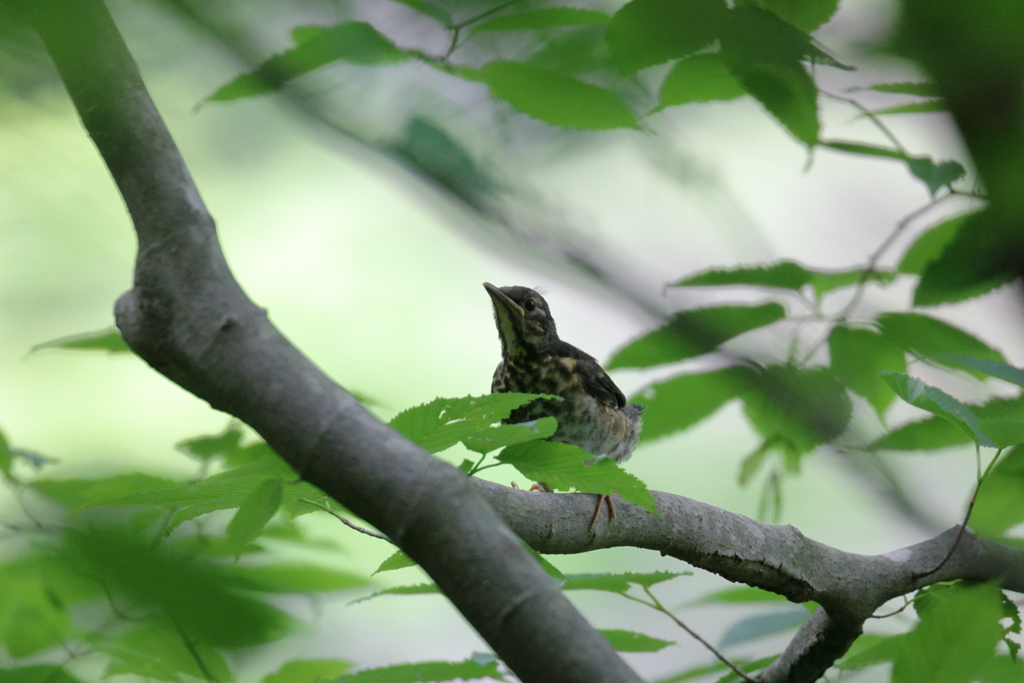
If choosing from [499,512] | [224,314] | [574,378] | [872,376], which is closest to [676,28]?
[224,314]

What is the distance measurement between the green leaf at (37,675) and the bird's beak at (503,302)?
84.7 inches

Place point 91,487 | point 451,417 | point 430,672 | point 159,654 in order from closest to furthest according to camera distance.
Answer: point 159,654
point 91,487
point 451,417
point 430,672

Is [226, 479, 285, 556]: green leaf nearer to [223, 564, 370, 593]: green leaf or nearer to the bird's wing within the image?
[223, 564, 370, 593]: green leaf

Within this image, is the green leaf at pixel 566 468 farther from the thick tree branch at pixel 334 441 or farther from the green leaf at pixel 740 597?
the green leaf at pixel 740 597

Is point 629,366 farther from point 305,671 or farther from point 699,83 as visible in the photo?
point 305,671

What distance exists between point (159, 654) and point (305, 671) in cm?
96

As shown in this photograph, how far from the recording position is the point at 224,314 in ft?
1.85

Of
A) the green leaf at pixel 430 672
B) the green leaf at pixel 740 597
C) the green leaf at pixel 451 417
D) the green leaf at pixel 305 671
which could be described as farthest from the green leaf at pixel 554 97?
the green leaf at pixel 740 597

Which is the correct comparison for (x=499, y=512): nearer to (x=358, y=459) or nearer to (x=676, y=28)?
(x=358, y=459)

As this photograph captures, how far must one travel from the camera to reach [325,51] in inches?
27.5

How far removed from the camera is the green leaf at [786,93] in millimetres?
917

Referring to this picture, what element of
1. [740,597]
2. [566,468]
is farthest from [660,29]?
[740,597]

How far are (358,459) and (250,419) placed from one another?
8cm

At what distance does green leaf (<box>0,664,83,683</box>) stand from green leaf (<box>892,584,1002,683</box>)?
2.26 feet
